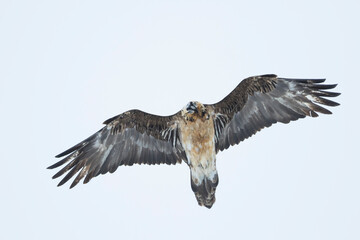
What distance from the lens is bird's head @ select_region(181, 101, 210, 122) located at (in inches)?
554

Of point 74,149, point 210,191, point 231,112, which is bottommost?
point 210,191

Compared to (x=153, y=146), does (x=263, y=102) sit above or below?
above

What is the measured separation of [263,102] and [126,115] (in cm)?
345

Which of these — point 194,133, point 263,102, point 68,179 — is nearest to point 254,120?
point 263,102

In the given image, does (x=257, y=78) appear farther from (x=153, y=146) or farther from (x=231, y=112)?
(x=153, y=146)

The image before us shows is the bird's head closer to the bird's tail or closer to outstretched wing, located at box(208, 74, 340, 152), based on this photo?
outstretched wing, located at box(208, 74, 340, 152)

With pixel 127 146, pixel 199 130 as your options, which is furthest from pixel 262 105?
pixel 127 146

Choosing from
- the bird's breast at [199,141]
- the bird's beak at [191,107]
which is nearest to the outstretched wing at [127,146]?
the bird's breast at [199,141]

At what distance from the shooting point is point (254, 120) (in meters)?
14.8

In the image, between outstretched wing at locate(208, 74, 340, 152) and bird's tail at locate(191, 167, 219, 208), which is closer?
outstretched wing at locate(208, 74, 340, 152)

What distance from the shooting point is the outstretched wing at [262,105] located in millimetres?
14211

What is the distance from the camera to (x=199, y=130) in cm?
1434

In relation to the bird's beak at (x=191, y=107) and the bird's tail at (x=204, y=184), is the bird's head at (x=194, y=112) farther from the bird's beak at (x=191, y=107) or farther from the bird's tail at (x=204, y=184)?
the bird's tail at (x=204, y=184)

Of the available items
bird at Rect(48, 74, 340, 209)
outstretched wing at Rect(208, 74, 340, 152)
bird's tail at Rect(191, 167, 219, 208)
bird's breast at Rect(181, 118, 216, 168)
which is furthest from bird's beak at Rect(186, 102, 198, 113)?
bird's tail at Rect(191, 167, 219, 208)
